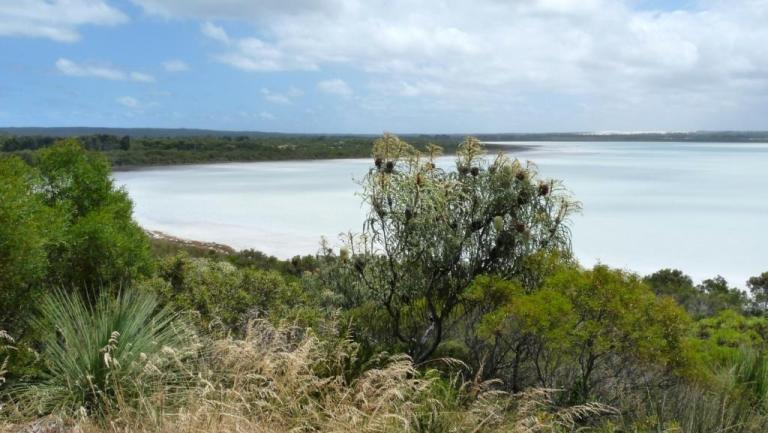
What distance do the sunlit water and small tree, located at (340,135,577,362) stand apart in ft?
30.3

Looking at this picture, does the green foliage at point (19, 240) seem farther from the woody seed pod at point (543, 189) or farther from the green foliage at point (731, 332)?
the green foliage at point (731, 332)

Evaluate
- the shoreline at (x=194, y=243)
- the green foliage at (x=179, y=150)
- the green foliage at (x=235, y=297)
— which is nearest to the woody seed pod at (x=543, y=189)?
the green foliage at (x=235, y=297)

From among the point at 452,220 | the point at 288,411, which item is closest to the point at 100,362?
the point at 288,411

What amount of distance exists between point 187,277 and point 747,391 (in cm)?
630

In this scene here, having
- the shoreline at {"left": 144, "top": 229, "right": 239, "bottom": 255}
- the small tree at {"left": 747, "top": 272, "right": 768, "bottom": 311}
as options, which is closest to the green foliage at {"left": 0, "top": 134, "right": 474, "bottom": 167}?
the shoreline at {"left": 144, "top": 229, "right": 239, "bottom": 255}

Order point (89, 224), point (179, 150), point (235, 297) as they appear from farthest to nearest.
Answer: point (179, 150) → point (235, 297) → point (89, 224)

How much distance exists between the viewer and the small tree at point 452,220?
7.29 meters

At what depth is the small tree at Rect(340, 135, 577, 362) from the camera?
7.29m

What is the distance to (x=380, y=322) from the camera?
8.65 m

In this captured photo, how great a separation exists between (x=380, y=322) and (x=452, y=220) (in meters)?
1.88

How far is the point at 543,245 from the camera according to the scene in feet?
24.9

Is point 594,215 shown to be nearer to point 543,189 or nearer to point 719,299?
point 719,299

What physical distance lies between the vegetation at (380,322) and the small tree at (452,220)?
0.02 metres

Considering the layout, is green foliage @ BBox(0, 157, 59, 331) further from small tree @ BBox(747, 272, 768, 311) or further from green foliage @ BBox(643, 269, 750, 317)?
small tree @ BBox(747, 272, 768, 311)
